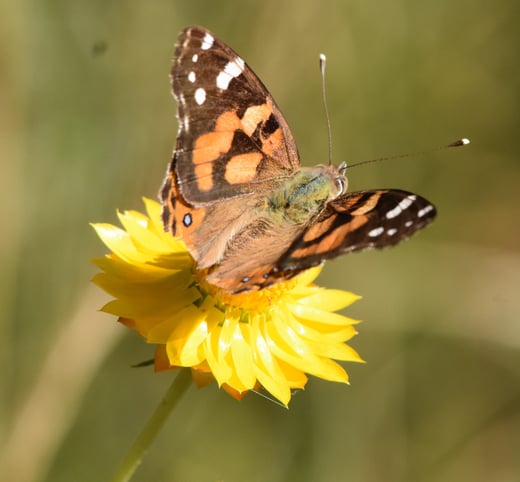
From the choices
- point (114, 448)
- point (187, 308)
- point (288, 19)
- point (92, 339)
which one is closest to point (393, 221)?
point (187, 308)

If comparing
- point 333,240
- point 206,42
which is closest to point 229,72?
point 206,42

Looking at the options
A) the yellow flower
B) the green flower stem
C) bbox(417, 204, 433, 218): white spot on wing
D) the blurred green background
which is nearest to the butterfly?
bbox(417, 204, 433, 218): white spot on wing

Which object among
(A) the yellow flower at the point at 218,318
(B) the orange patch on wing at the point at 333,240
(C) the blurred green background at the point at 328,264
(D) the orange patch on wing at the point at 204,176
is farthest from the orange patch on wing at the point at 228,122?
(C) the blurred green background at the point at 328,264

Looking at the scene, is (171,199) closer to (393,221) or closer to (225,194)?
(225,194)

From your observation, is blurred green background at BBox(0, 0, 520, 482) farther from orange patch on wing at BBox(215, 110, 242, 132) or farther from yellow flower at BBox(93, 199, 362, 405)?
orange patch on wing at BBox(215, 110, 242, 132)

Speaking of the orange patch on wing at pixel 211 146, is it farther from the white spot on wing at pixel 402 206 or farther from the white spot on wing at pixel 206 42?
the white spot on wing at pixel 402 206

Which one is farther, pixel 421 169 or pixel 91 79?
pixel 421 169
